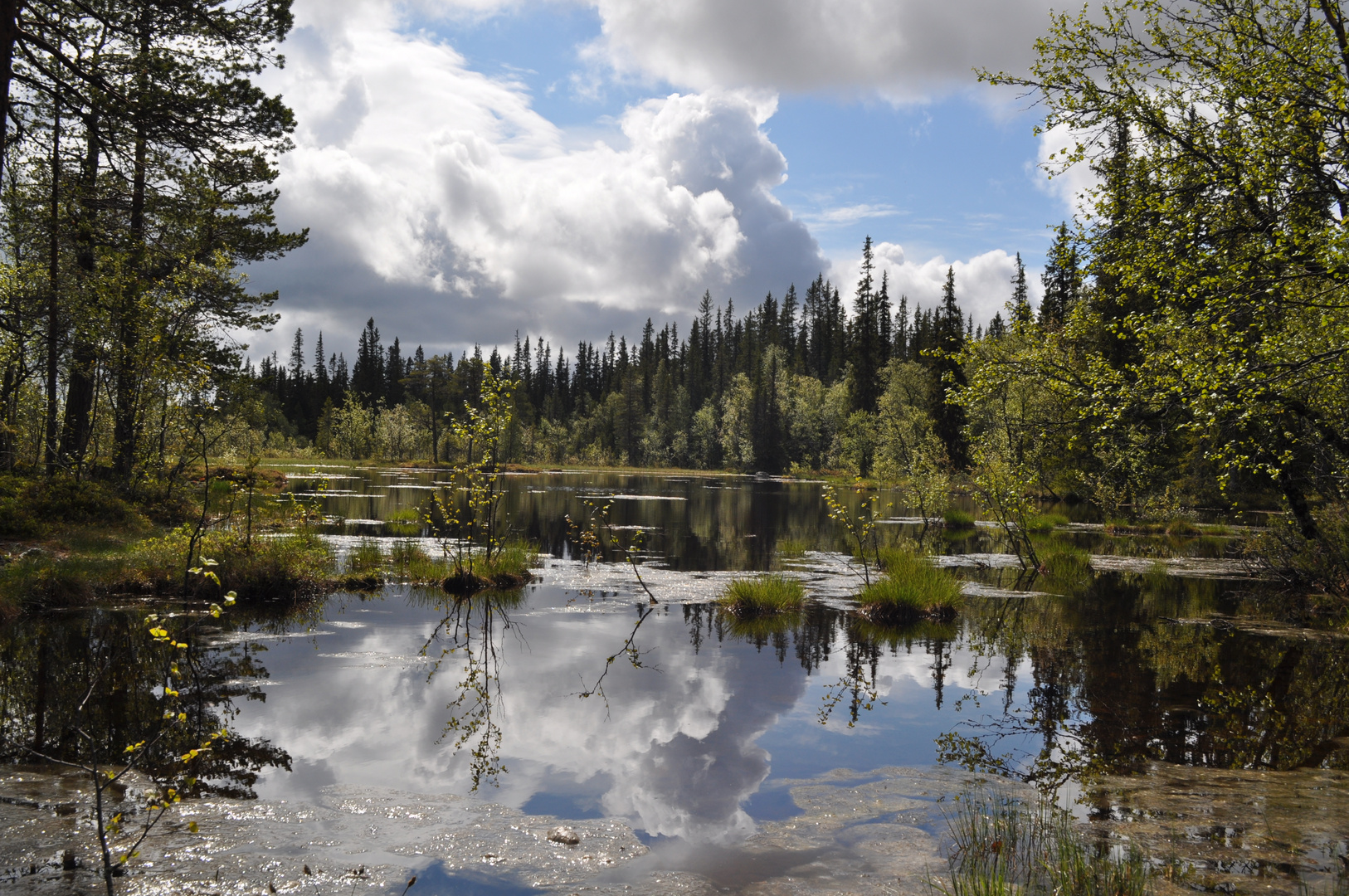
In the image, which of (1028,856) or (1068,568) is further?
(1068,568)

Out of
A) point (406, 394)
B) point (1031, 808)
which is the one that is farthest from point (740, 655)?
point (406, 394)

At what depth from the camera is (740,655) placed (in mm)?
14539

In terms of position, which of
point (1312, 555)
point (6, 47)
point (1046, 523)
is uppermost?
point (6, 47)

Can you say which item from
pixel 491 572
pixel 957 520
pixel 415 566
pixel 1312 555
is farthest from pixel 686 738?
pixel 957 520

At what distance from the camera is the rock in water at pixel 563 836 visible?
7.13 meters

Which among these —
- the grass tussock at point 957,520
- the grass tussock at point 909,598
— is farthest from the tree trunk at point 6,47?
the grass tussock at point 957,520

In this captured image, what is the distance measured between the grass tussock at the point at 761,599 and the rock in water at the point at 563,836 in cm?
1081

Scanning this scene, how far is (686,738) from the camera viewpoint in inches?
403

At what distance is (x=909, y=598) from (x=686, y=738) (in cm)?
912

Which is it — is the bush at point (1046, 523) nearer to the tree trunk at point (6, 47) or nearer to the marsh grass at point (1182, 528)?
the marsh grass at point (1182, 528)

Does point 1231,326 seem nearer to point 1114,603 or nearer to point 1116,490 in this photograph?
point 1114,603

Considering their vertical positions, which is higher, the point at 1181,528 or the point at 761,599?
the point at 1181,528

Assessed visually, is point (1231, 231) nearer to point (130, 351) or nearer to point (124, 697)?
point (124, 697)

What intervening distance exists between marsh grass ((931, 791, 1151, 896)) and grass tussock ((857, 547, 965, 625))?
9.54 m
